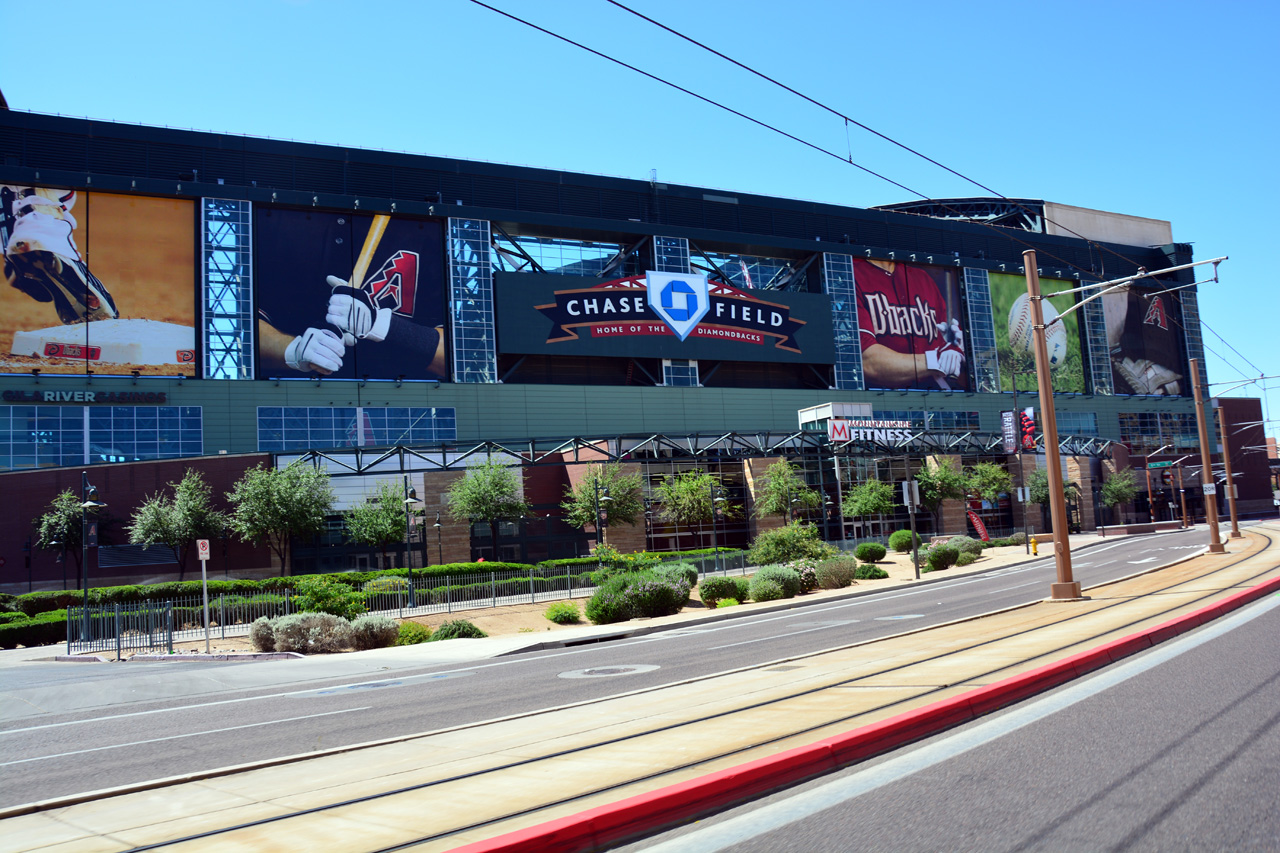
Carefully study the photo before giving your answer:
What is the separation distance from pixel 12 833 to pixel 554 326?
219 ft

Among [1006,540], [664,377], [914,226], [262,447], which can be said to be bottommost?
[1006,540]

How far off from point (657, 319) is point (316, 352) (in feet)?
89.5

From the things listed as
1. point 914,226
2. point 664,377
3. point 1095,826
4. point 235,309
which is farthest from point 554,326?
point 1095,826

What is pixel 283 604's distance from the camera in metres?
32.8

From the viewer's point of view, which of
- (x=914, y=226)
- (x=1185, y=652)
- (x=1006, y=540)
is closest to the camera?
(x=1185, y=652)

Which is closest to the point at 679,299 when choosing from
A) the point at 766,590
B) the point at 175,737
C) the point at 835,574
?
the point at 835,574

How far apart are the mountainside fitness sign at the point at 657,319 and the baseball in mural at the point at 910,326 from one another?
609 centimetres

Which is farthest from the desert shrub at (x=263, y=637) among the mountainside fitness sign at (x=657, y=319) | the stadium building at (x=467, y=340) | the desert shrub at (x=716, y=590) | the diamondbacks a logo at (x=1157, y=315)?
the diamondbacks a logo at (x=1157, y=315)

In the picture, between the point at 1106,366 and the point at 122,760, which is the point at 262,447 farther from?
the point at 1106,366

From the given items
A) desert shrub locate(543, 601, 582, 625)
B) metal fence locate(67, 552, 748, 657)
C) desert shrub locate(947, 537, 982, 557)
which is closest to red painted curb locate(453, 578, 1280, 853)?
desert shrub locate(543, 601, 582, 625)

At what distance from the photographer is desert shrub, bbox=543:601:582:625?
105 feet

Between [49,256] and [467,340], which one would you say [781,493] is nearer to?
[467,340]

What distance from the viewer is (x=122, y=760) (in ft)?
30.9

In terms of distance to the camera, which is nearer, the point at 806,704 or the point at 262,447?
the point at 806,704
